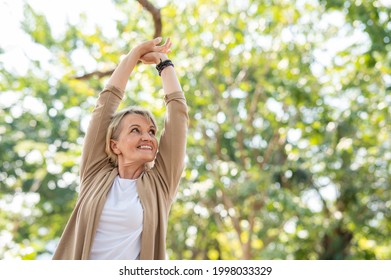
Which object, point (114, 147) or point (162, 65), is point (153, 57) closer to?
point (162, 65)

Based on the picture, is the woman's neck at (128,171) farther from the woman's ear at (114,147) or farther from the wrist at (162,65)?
the wrist at (162,65)

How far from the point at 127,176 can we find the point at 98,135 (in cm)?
19

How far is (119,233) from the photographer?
5.80 ft

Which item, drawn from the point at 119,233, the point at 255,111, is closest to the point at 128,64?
the point at 119,233

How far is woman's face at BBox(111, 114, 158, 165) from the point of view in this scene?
1944mm

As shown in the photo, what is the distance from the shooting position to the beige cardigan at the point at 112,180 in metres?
1.76

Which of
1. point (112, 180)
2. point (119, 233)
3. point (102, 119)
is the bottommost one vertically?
point (119, 233)

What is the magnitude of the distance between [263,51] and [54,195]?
549 centimetres

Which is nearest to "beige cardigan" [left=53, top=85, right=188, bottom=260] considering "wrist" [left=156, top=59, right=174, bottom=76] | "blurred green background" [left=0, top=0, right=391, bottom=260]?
"wrist" [left=156, top=59, right=174, bottom=76]

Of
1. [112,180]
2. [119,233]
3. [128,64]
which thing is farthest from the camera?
[128,64]

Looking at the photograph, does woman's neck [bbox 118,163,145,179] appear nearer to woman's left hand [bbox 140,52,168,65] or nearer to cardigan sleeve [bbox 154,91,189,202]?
cardigan sleeve [bbox 154,91,189,202]
